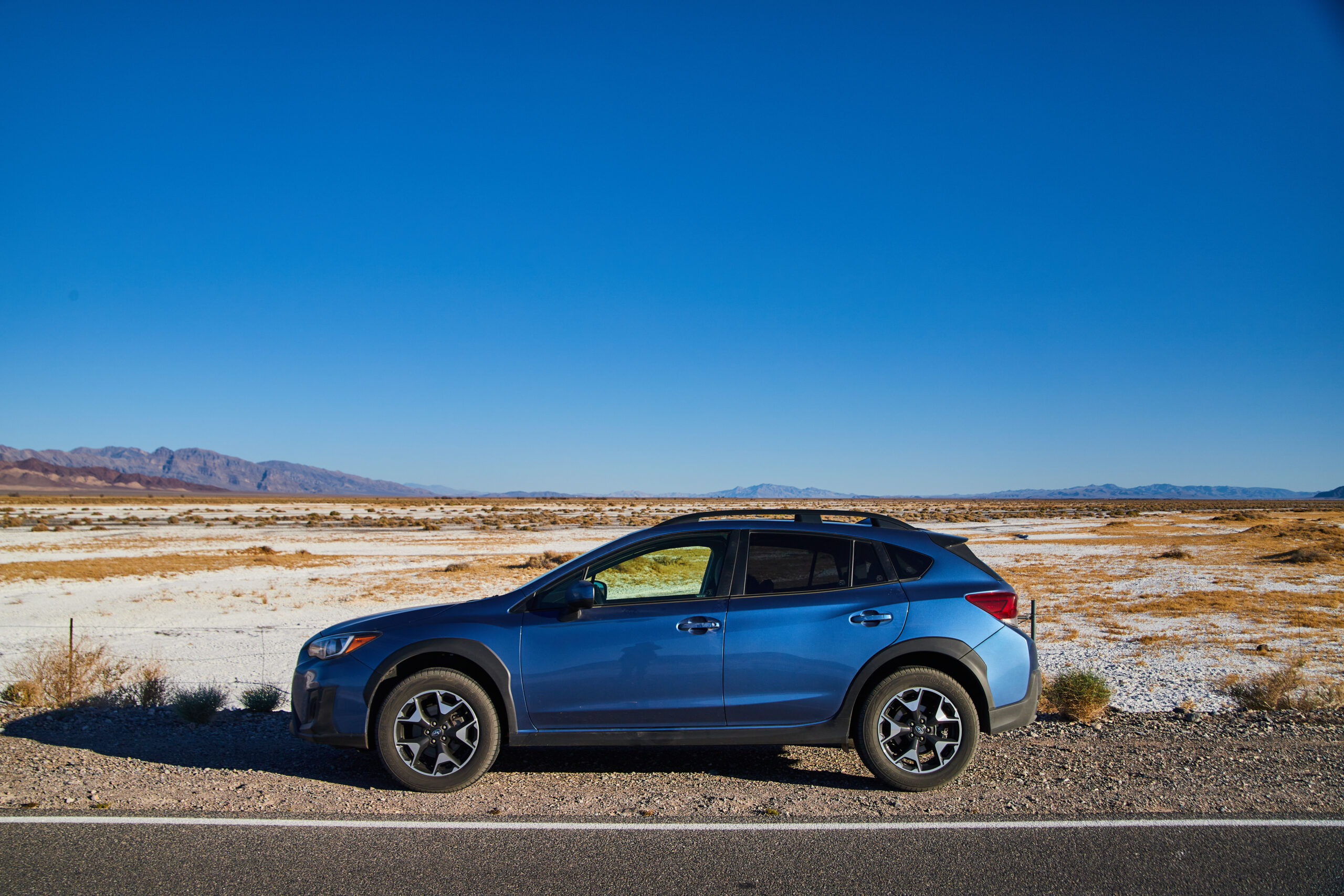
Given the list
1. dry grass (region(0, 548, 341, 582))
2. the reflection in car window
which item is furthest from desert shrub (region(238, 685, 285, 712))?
dry grass (region(0, 548, 341, 582))

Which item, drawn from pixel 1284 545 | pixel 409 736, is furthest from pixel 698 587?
pixel 1284 545

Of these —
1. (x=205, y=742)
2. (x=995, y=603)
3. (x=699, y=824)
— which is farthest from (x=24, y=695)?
(x=995, y=603)

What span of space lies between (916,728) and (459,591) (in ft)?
53.8

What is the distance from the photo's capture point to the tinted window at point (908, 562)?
18.5ft

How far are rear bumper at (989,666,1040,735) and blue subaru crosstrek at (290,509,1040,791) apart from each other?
12 millimetres

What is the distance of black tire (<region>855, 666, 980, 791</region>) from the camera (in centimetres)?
539

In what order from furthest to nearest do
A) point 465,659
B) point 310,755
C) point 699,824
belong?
point 310,755
point 465,659
point 699,824

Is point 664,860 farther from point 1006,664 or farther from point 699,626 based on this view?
point 1006,664

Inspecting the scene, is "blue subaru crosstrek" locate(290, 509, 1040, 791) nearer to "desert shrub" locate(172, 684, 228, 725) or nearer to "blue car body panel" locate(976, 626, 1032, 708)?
"blue car body panel" locate(976, 626, 1032, 708)

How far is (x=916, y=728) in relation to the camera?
5430 millimetres

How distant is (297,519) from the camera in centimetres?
6556

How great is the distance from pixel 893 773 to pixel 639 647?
5.76 feet

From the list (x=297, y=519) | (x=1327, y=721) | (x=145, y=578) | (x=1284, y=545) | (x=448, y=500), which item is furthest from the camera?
(x=448, y=500)

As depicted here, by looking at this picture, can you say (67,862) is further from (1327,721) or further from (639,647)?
(1327,721)
